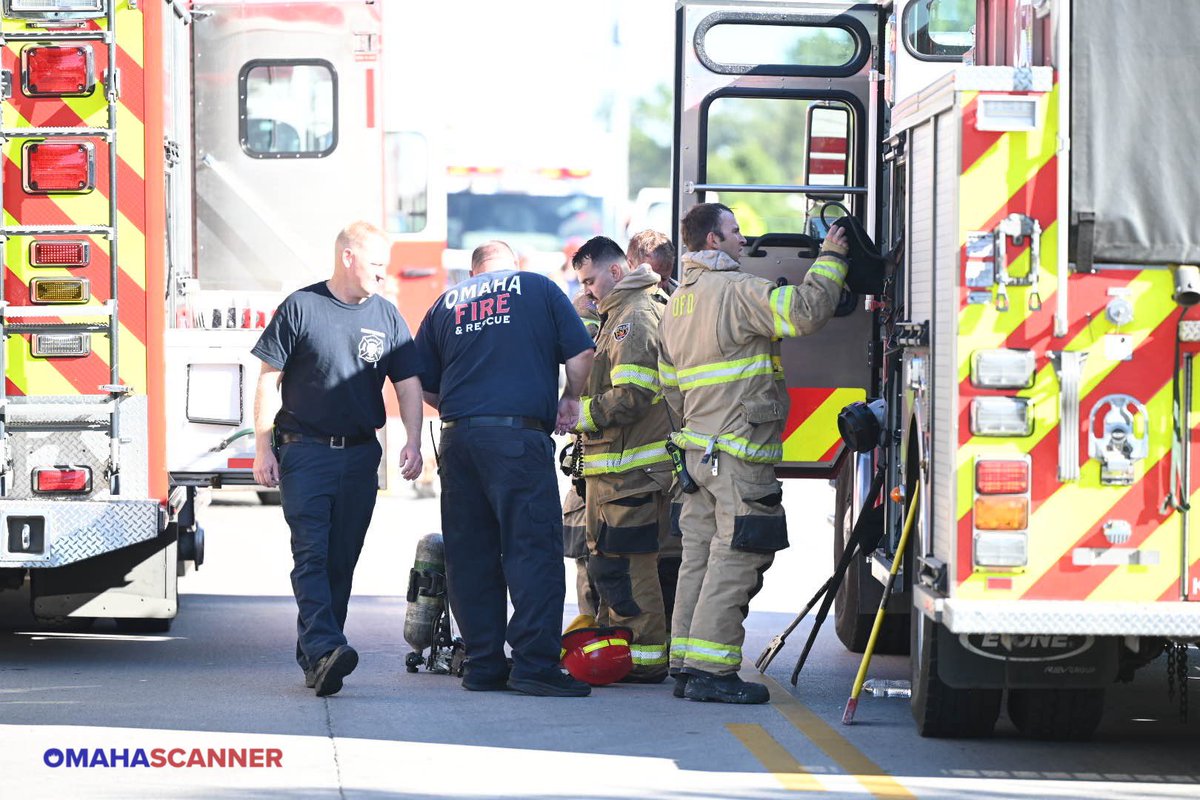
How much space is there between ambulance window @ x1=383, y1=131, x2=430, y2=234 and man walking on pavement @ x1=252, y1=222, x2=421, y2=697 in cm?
974

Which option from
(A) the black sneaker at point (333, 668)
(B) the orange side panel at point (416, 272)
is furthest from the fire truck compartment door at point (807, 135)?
(B) the orange side panel at point (416, 272)

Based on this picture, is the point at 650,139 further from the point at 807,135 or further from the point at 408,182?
the point at 807,135

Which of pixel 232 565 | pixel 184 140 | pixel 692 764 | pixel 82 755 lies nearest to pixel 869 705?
pixel 692 764

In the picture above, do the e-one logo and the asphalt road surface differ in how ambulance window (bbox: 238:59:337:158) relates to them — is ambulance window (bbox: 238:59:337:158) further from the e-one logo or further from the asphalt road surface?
the e-one logo

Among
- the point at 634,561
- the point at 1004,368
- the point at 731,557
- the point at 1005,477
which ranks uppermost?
the point at 1004,368

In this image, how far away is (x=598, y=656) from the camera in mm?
8305

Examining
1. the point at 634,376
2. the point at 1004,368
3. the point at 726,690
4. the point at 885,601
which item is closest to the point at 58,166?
the point at 634,376

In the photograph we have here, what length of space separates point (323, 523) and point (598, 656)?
1255 mm

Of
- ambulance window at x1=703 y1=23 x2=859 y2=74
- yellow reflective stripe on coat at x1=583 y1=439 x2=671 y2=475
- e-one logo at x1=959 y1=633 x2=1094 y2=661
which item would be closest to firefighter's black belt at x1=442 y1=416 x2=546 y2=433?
yellow reflective stripe on coat at x1=583 y1=439 x2=671 y2=475

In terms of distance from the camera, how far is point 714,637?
783 cm

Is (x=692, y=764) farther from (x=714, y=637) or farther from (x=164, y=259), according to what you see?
(x=164, y=259)

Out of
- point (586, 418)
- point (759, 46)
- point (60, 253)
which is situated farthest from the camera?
point (759, 46)

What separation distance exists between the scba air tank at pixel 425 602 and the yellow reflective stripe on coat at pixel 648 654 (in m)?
0.85

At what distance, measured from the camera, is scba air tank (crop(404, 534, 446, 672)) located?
28.2 ft
